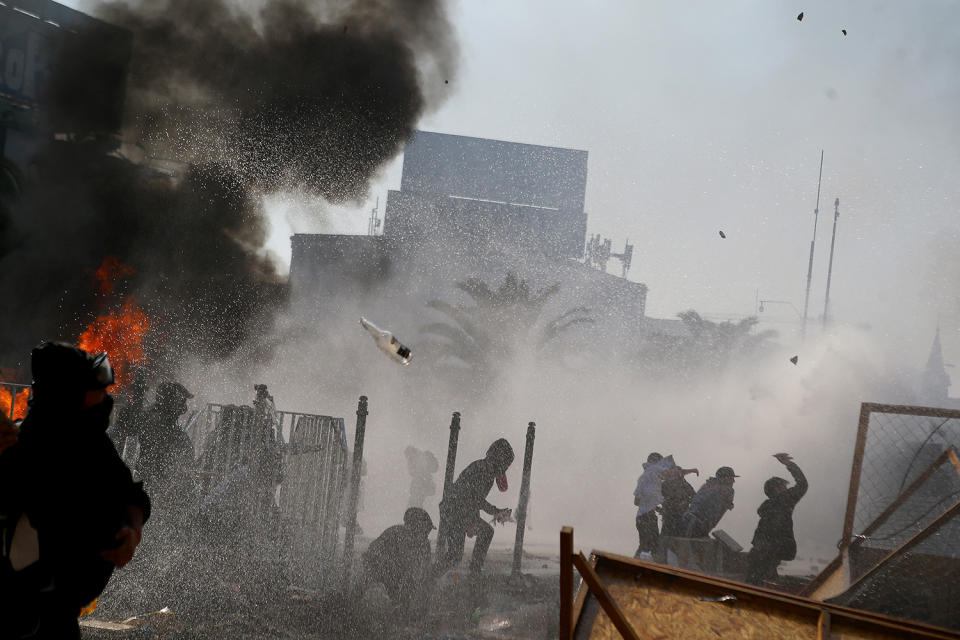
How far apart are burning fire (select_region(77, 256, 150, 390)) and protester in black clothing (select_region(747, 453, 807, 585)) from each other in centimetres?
1523

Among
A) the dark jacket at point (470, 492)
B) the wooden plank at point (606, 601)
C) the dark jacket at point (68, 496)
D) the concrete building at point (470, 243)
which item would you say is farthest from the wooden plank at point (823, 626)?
the concrete building at point (470, 243)

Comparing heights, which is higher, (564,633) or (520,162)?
(520,162)

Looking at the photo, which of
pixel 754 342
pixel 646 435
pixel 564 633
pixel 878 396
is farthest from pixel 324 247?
pixel 564 633

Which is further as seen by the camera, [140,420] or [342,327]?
[342,327]

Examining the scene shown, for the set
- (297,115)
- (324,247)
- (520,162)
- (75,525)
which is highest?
(520,162)

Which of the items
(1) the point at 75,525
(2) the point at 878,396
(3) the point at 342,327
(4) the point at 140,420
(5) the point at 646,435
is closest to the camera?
(1) the point at 75,525

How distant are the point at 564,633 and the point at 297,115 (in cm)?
1997

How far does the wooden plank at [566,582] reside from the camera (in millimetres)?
3111

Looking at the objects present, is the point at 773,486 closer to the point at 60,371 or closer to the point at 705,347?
the point at 60,371

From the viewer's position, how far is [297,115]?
21344 millimetres

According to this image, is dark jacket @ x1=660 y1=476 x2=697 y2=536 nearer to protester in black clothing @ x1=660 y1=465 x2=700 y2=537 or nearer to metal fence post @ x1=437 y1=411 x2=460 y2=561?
protester in black clothing @ x1=660 y1=465 x2=700 y2=537

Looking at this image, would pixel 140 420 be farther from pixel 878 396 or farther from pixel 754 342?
pixel 754 342

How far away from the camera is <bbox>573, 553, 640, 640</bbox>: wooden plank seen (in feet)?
10.7

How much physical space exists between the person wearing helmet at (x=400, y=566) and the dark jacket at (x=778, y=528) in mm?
3665
